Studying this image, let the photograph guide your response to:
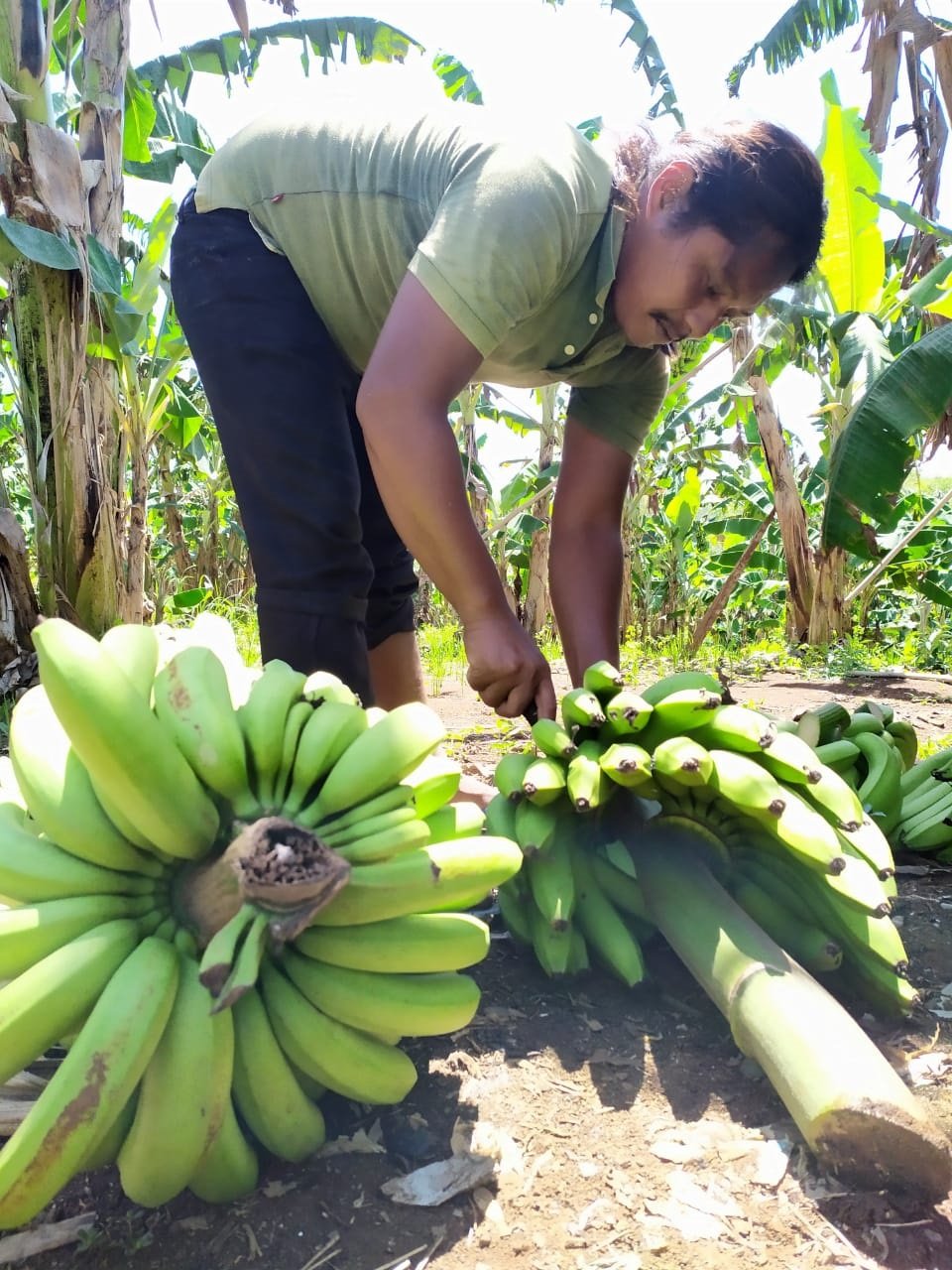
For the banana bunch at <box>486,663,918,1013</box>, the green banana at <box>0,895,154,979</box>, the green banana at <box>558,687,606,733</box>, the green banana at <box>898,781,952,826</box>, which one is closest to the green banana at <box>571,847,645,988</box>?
the banana bunch at <box>486,663,918,1013</box>

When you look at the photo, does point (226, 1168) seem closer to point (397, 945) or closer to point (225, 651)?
point (397, 945)

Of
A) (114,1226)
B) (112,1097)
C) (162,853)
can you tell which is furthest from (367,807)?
(114,1226)

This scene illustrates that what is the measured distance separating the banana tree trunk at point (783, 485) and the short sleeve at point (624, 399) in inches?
212

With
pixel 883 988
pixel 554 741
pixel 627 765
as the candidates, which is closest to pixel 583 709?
pixel 554 741

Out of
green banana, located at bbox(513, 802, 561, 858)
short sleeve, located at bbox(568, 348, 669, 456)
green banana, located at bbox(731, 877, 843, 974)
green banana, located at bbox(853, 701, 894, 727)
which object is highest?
short sleeve, located at bbox(568, 348, 669, 456)

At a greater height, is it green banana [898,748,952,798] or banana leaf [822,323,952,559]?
banana leaf [822,323,952,559]

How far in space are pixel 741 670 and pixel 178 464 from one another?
7.06 m

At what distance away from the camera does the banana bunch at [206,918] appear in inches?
34.9

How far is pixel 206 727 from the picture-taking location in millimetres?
1030

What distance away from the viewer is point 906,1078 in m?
1.24

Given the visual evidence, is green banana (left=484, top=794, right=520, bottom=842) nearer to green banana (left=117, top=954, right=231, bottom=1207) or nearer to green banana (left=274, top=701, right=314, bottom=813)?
green banana (left=274, top=701, right=314, bottom=813)

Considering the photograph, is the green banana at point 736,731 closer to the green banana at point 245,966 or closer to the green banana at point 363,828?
the green banana at point 363,828

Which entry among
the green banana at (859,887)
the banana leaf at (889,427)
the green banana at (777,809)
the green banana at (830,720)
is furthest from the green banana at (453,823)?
the banana leaf at (889,427)

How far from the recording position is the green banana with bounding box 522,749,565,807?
138 centimetres
